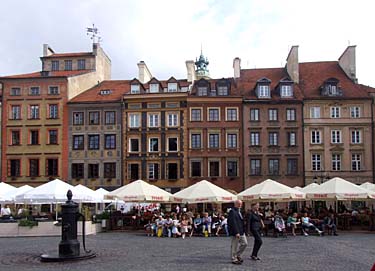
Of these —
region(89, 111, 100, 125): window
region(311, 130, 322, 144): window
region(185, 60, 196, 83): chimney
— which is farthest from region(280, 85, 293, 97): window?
region(89, 111, 100, 125): window

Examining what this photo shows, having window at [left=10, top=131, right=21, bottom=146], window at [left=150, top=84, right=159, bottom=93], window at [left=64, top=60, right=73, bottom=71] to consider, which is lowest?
window at [left=10, top=131, right=21, bottom=146]

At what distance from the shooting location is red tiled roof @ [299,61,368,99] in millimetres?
44844

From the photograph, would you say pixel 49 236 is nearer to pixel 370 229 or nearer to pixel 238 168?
pixel 370 229

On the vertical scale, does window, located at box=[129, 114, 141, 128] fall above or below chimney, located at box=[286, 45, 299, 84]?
below

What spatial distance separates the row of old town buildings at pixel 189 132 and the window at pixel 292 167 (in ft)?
0.26

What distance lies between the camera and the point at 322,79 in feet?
154

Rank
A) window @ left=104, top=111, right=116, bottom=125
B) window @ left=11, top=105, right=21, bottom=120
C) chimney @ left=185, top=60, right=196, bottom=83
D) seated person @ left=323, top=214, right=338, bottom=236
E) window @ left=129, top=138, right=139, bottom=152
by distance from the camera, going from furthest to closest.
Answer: chimney @ left=185, top=60, right=196, bottom=83, window @ left=11, top=105, right=21, bottom=120, window @ left=104, top=111, right=116, bottom=125, window @ left=129, top=138, right=139, bottom=152, seated person @ left=323, top=214, right=338, bottom=236

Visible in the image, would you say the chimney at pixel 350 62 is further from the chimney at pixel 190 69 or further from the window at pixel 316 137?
the chimney at pixel 190 69

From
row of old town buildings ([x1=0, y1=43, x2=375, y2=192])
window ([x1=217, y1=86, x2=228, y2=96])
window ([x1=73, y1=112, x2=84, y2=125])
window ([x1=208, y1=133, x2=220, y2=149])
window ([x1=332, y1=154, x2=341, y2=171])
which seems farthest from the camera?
window ([x1=73, y1=112, x2=84, y2=125])

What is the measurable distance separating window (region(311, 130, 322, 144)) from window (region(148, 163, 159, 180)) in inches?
489

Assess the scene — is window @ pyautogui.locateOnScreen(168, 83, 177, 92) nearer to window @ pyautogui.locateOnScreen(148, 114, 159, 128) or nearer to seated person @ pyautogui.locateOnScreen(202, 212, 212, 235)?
window @ pyautogui.locateOnScreen(148, 114, 159, 128)

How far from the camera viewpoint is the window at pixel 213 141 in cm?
4472

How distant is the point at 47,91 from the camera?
46.1m

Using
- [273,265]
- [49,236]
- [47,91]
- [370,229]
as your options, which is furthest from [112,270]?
[47,91]
